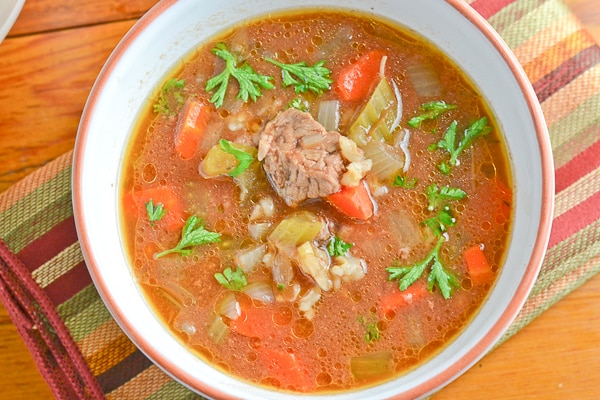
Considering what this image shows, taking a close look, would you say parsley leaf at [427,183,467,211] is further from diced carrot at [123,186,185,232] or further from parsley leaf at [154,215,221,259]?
diced carrot at [123,186,185,232]

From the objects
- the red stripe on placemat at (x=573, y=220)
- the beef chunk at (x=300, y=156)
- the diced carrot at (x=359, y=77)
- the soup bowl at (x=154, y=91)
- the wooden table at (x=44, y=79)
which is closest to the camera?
the soup bowl at (x=154, y=91)

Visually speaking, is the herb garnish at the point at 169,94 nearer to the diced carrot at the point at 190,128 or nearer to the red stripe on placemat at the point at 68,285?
the diced carrot at the point at 190,128

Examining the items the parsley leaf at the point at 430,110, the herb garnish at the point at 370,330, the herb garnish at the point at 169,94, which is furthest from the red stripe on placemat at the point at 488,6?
the herb garnish at the point at 370,330

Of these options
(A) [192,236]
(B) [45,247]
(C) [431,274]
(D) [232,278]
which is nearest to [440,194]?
(C) [431,274]

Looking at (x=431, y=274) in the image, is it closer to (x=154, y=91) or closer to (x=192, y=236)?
(x=192, y=236)

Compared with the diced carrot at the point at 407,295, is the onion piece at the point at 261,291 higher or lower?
lower

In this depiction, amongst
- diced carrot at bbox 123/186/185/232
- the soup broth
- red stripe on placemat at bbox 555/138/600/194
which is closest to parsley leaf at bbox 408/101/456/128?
the soup broth

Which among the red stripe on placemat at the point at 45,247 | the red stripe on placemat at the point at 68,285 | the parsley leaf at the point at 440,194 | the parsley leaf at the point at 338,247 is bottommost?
the red stripe on placemat at the point at 68,285

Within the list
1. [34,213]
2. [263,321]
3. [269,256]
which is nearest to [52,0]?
[34,213]
